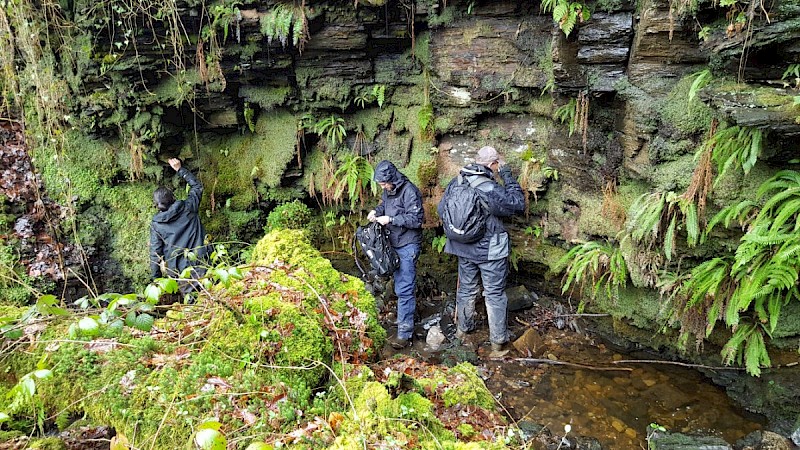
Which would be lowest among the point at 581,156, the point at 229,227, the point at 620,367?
the point at 620,367

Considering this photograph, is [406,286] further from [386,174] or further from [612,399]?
[612,399]

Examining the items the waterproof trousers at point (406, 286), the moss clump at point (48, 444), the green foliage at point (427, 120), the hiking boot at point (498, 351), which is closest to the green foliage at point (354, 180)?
the green foliage at point (427, 120)

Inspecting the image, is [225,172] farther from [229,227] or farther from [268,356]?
[268,356]

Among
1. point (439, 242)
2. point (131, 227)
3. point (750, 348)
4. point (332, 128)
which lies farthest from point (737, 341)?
point (131, 227)

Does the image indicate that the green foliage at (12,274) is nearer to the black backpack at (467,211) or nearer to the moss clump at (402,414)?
the black backpack at (467,211)

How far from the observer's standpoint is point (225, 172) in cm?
1055

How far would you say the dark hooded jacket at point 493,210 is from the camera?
22.7 ft

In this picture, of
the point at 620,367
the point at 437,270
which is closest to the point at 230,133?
the point at 437,270

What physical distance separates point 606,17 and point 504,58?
6.44 ft

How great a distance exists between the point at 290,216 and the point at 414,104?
355cm

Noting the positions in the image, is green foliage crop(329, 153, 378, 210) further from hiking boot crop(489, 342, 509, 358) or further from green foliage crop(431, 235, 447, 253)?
hiking boot crop(489, 342, 509, 358)

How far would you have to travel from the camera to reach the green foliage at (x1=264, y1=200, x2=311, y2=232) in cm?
1018

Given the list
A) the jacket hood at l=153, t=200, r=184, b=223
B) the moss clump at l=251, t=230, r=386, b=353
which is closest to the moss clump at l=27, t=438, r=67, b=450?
the moss clump at l=251, t=230, r=386, b=353

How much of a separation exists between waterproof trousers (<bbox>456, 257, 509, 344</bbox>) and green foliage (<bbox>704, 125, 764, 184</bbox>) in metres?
3.04
